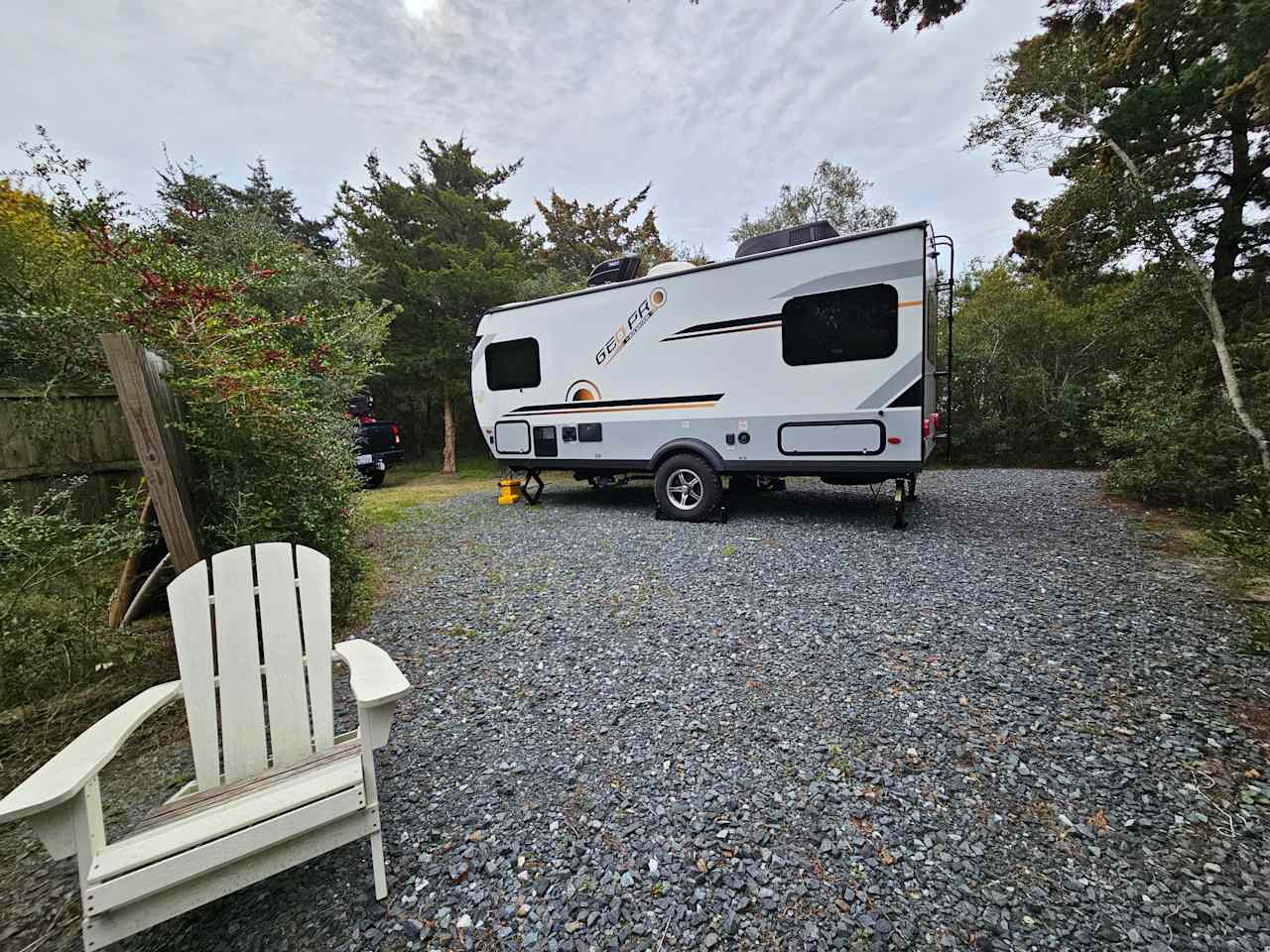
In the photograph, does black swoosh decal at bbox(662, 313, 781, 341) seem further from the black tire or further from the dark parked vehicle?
the dark parked vehicle

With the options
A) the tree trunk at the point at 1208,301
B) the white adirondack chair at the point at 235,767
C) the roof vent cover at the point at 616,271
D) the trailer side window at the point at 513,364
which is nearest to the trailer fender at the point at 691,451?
the trailer side window at the point at 513,364

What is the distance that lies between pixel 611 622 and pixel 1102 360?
38.1 ft

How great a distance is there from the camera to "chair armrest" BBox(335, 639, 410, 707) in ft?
4.70

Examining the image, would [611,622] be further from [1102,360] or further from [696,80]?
[1102,360]

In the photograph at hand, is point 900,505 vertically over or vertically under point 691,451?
under

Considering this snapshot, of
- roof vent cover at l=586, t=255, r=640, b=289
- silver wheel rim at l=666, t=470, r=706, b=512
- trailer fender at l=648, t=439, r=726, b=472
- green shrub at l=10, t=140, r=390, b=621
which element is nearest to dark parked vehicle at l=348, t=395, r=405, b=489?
roof vent cover at l=586, t=255, r=640, b=289

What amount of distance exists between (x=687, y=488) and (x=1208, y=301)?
686 cm

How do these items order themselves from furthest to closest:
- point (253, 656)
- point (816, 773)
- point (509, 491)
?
point (509, 491) → point (816, 773) → point (253, 656)

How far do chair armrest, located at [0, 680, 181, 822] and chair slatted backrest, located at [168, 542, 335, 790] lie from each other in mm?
148

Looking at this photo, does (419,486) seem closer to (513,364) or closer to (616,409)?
(513,364)

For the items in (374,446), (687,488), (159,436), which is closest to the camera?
(159,436)

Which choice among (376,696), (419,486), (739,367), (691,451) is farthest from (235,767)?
(419,486)

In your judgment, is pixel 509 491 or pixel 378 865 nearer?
pixel 378 865

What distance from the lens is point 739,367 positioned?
17.8ft
